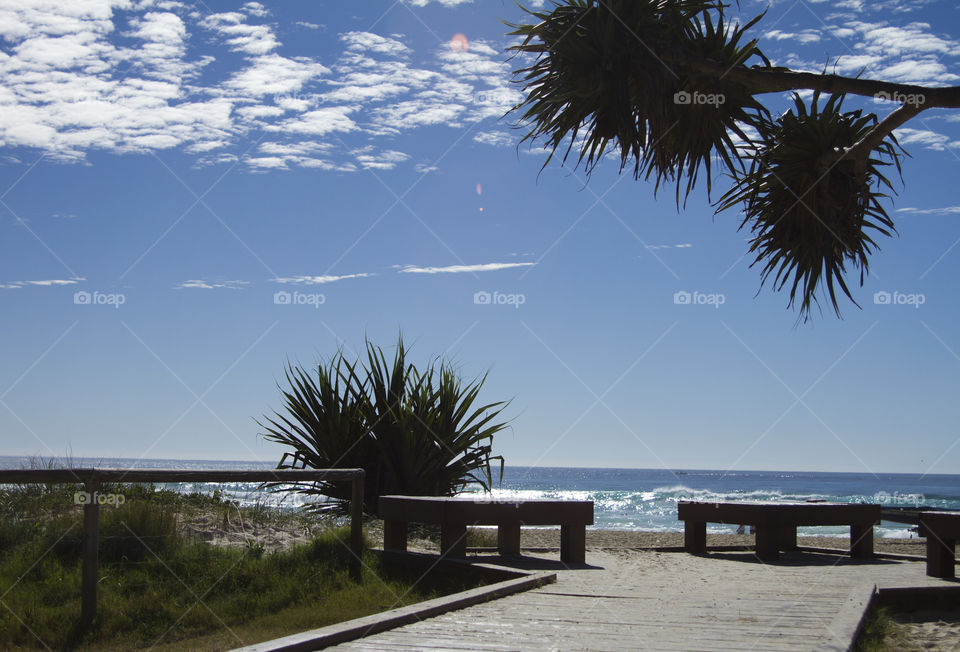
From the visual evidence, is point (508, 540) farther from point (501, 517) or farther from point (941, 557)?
point (941, 557)

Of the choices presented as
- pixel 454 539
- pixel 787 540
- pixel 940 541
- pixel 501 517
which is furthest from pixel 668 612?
pixel 787 540

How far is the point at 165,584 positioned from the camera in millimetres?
5992

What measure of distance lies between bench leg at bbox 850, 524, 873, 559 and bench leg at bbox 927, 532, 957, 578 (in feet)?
5.54

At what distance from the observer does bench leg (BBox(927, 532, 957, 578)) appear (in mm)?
6664

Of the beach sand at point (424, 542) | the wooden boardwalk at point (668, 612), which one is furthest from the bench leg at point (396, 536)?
the wooden boardwalk at point (668, 612)

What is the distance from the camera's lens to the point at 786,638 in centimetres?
418

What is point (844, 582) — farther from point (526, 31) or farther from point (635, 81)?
point (526, 31)

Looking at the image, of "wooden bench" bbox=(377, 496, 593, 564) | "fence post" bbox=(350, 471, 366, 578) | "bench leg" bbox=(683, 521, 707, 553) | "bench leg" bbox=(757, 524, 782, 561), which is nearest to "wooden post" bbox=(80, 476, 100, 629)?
"fence post" bbox=(350, 471, 366, 578)

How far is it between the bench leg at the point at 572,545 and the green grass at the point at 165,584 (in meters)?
1.24

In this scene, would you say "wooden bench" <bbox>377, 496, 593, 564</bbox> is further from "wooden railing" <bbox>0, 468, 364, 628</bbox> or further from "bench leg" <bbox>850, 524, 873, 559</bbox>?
"bench leg" <bbox>850, 524, 873, 559</bbox>

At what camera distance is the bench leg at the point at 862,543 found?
8414 mm

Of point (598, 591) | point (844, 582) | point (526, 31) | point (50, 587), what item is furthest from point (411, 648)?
point (526, 31)

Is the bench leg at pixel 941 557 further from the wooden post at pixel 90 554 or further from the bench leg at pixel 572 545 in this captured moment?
the wooden post at pixel 90 554

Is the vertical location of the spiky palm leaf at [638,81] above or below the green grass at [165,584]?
above
